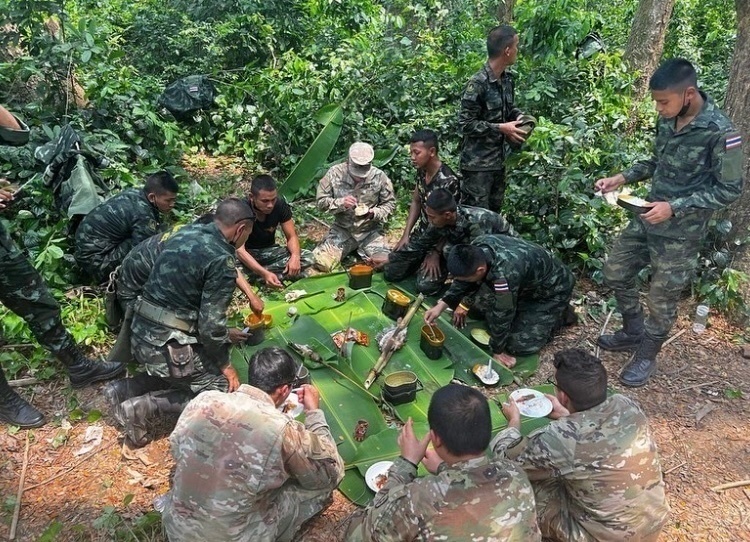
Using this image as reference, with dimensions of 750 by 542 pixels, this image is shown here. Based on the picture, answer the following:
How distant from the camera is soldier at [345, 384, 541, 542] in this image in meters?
2.58

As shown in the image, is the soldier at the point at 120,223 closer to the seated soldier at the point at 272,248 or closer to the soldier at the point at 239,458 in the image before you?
Answer: the seated soldier at the point at 272,248

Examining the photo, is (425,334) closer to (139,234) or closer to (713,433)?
(713,433)

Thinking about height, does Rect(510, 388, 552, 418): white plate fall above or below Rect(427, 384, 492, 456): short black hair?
below

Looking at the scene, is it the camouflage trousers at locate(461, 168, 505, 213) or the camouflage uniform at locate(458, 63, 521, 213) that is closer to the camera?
the camouflage uniform at locate(458, 63, 521, 213)

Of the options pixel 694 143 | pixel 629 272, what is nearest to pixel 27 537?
pixel 629 272

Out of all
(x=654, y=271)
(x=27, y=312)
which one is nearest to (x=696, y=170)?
(x=654, y=271)

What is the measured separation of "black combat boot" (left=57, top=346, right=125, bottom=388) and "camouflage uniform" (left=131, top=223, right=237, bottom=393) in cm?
74

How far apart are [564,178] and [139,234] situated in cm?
431

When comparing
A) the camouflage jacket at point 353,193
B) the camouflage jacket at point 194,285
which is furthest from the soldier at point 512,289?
the camouflage jacket at point 194,285

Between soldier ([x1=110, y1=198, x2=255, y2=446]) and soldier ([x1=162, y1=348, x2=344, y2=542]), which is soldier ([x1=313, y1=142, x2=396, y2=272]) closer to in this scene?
soldier ([x1=110, y1=198, x2=255, y2=446])

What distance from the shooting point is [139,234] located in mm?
5137

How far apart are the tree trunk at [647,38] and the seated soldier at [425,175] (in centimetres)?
447

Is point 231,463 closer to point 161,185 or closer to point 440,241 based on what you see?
point 161,185

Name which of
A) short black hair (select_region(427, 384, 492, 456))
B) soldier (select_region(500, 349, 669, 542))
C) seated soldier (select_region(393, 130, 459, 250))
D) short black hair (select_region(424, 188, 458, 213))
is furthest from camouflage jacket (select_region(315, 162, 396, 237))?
short black hair (select_region(427, 384, 492, 456))
